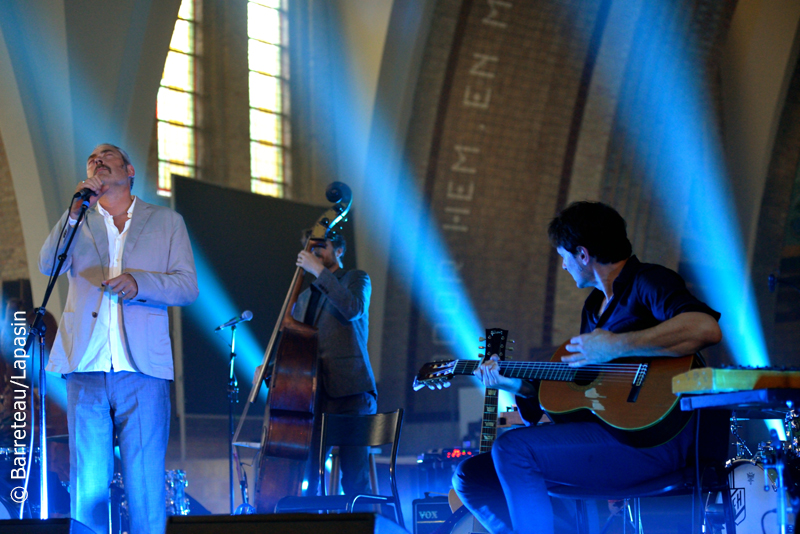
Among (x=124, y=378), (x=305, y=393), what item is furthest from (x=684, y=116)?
(x=124, y=378)

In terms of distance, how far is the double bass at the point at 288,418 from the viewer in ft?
13.2

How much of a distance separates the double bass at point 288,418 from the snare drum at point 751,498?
7.16ft

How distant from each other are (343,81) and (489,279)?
2.62 m

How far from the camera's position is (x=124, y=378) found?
2906mm

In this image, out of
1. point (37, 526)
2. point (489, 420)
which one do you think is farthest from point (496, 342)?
point (37, 526)

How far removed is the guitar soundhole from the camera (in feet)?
8.50

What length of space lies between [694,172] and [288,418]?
656cm

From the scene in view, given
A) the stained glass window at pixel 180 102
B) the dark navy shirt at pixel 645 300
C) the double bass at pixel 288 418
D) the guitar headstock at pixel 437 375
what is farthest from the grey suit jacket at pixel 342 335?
the stained glass window at pixel 180 102

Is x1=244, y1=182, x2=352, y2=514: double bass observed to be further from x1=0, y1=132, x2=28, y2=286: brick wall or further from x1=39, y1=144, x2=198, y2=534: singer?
x1=0, y1=132, x2=28, y2=286: brick wall

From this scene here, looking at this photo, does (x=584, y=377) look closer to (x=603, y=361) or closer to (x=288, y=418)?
(x=603, y=361)

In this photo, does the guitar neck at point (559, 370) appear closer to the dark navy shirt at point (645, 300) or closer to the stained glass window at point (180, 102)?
the dark navy shirt at point (645, 300)

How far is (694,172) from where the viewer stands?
29.7 feet

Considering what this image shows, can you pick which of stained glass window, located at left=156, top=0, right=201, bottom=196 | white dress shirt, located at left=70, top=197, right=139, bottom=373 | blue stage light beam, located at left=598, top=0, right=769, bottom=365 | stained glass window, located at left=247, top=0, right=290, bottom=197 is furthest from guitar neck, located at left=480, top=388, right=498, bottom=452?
stained glass window, located at left=247, top=0, right=290, bottom=197

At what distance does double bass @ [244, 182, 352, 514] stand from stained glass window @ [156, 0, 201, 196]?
181 inches
